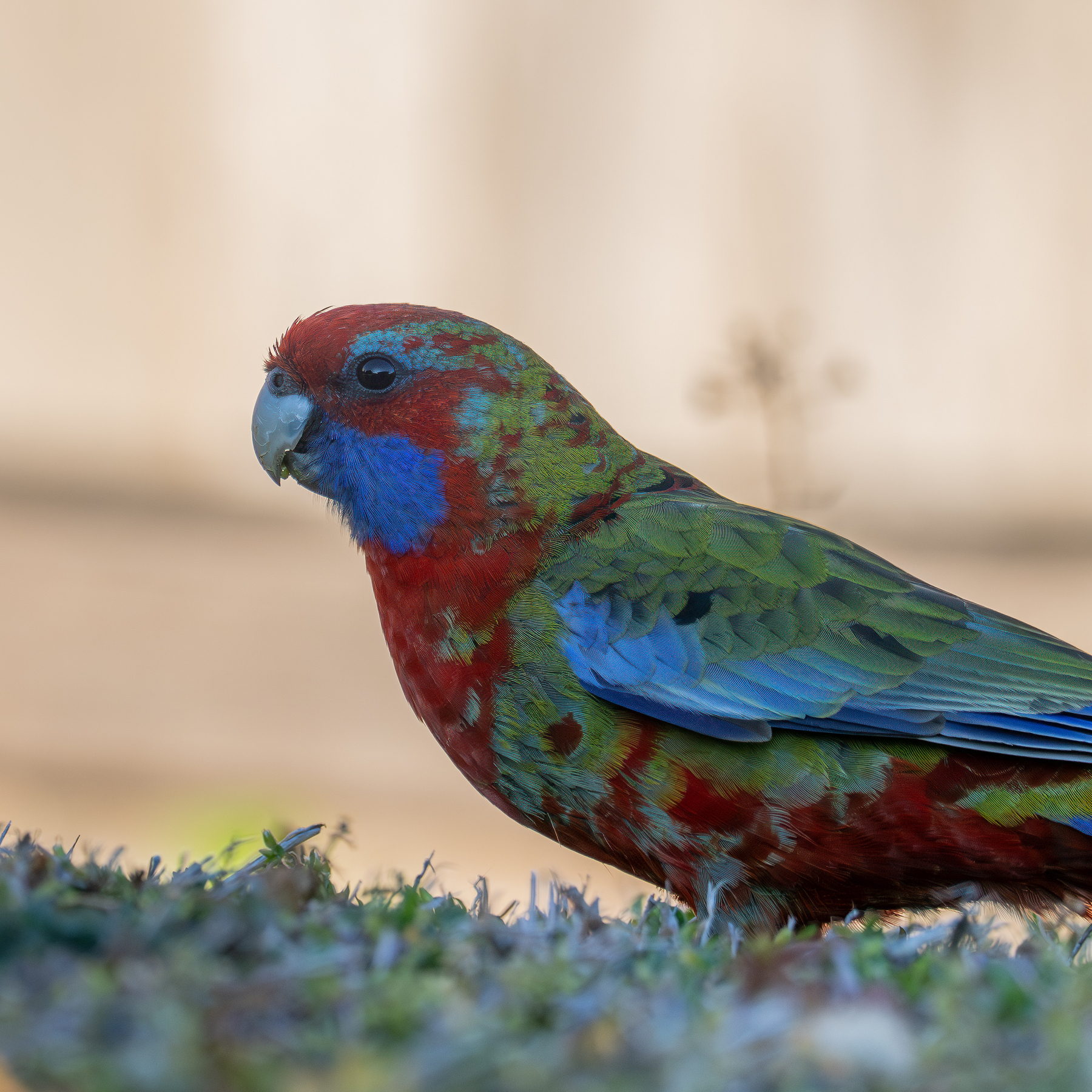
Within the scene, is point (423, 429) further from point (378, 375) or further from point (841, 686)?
point (841, 686)

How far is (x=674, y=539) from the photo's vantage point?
2318 mm

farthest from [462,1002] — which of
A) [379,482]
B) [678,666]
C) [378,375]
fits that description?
[378,375]

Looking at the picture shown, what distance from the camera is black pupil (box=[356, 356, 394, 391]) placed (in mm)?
2482

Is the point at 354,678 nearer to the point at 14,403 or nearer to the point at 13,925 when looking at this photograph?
the point at 14,403

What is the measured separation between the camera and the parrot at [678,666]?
2.04 m

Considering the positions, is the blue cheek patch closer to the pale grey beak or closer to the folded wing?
the pale grey beak

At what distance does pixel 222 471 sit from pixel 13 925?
489cm

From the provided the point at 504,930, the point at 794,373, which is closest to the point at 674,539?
the point at 504,930

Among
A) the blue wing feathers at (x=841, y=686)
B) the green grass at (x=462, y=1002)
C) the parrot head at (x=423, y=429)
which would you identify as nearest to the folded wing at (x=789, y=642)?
the blue wing feathers at (x=841, y=686)

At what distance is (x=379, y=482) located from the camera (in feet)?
7.95

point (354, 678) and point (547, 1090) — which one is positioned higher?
point (547, 1090)

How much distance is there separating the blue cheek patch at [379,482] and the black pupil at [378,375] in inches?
4.3

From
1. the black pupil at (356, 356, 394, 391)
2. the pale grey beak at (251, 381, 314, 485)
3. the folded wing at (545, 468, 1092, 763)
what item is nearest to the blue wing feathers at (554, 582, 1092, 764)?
the folded wing at (545, 468, 1092, 763)

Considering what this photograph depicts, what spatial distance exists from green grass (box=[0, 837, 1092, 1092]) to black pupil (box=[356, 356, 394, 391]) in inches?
52.2
